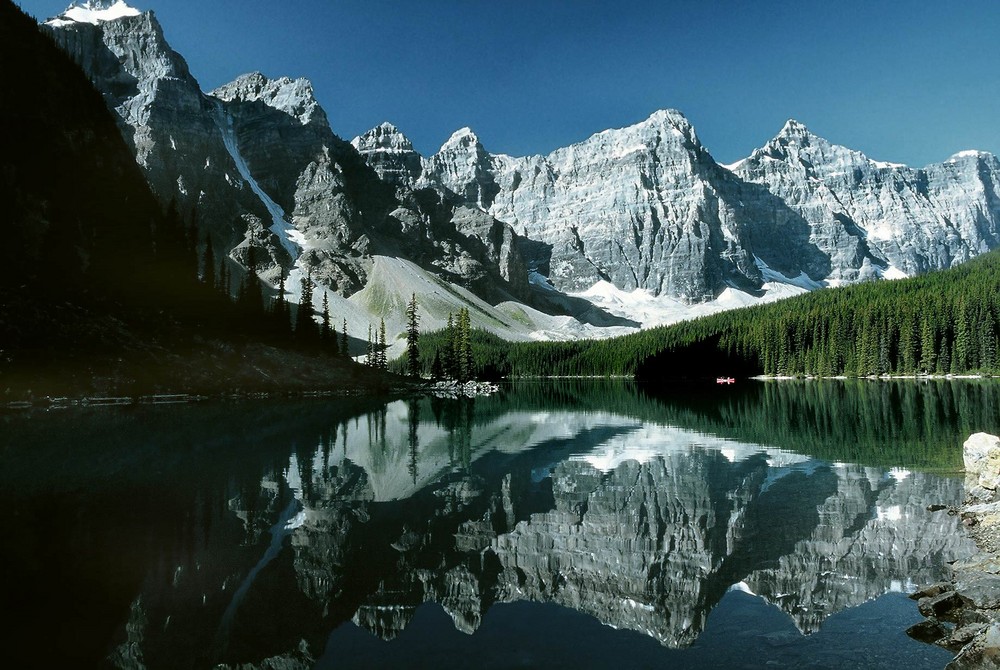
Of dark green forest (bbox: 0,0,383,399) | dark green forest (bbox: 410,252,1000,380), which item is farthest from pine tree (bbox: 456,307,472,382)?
dark green forest (bbox: 410,252,1000,380)

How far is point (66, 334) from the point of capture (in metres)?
69.2

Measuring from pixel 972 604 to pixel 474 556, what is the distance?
10.6m

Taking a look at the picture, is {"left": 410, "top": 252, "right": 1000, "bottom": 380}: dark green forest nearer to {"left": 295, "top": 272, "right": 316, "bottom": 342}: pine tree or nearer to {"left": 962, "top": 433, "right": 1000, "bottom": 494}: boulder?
{"left": 295, "top": 272, "right": 316, "bottom": 342}: pine tree

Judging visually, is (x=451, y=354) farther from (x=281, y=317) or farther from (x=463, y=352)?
(x=281, y=317)

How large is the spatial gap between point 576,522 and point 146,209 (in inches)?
4373

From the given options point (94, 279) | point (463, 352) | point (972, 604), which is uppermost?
point (94, 279)

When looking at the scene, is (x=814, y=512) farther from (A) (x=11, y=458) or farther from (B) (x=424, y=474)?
(A) (x=11, y=458)

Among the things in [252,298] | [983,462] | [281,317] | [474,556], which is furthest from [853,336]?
[474,556]

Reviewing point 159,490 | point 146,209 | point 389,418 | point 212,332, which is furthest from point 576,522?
point 146,209

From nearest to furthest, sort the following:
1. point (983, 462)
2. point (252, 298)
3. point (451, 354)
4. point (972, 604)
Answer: point (972, 604) < point (983, 462) < point (252, 298) < point (451, 354)

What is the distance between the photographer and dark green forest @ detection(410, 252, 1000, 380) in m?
121

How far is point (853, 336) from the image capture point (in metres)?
→ 140

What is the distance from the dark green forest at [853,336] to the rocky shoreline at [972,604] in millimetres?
121197

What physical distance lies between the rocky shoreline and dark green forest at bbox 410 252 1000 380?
4772 inches
